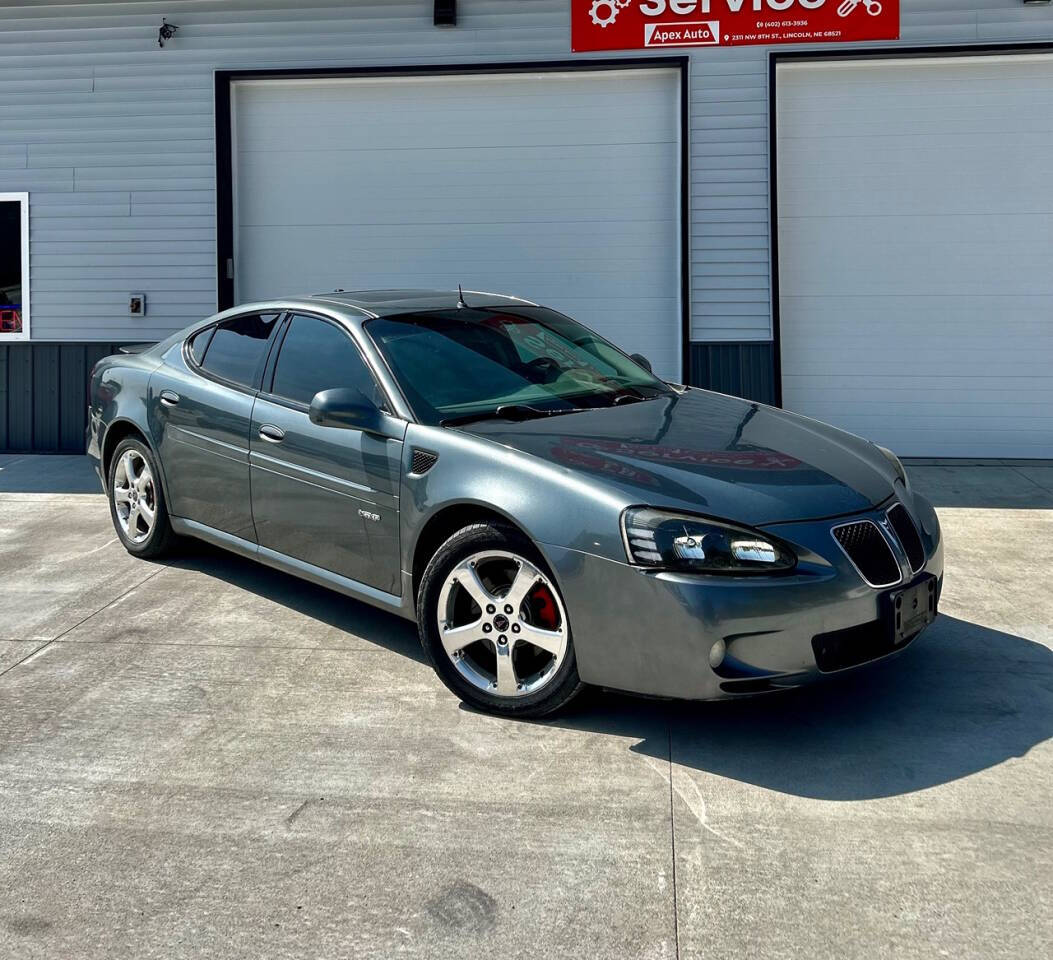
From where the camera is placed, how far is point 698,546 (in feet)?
13.0

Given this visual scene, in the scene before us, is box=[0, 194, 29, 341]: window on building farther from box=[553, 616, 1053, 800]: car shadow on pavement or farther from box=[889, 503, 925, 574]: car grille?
box=[889, 503, 925, 574]: car grille

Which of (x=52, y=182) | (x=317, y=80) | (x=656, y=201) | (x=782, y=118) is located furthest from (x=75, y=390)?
(x=782, y=118)

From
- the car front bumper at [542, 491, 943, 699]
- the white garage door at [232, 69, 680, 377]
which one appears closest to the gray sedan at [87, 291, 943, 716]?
the car front bumper at [542, 491, 943, 699]

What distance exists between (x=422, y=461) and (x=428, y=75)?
20.9ft

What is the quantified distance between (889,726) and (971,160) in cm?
685

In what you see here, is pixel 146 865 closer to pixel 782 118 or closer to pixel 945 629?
pixel 945 629

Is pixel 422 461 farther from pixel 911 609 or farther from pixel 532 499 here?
pixel 911 609

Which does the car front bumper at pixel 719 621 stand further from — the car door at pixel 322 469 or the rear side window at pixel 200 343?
the rear side window at pixel 200 343

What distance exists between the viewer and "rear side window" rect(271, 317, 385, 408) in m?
5.16

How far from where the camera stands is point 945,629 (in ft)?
17.7

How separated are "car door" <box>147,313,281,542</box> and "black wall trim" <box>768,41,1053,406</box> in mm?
5142

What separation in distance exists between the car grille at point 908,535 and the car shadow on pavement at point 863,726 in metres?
0.42

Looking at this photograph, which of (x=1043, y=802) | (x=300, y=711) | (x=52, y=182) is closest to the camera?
(x=1043, y=802)

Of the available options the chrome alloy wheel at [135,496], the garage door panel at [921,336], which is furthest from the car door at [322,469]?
the garage door panel at [921,336]
